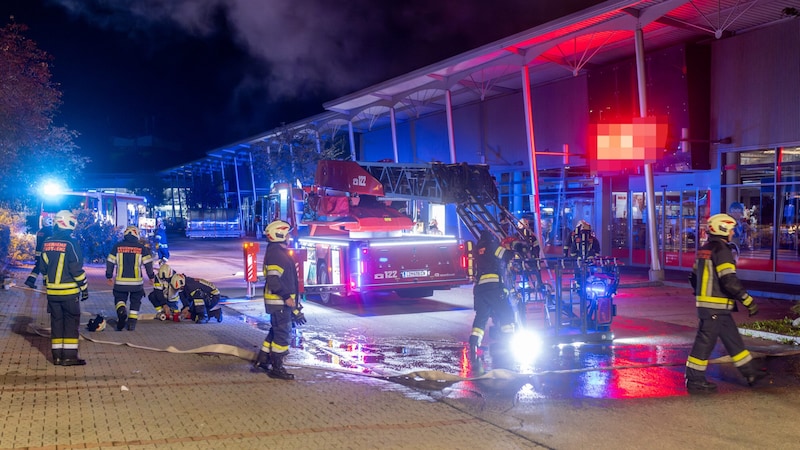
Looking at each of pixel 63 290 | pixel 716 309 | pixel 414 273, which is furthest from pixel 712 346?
pixel 63 290

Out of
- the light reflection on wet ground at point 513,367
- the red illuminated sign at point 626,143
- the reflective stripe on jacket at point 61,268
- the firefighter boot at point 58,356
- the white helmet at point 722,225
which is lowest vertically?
the light reflection on wet ground at point 513,367

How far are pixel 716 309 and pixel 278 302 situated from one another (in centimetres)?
470

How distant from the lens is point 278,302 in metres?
7.81

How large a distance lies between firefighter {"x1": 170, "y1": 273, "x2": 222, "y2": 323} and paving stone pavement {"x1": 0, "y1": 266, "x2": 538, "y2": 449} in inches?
108

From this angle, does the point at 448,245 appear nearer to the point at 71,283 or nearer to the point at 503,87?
the point at 71,283

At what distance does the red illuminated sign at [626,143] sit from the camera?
19406 mm

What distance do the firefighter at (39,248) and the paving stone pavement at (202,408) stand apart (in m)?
1.10

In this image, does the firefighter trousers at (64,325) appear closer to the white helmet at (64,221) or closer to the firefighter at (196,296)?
the white helmet at (64,221)

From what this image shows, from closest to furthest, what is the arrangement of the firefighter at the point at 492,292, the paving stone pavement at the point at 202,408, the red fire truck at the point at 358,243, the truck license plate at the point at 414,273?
the paving stone pavement at the point at 202,408, the firefighter at the point at 492,292, the red fire truck at the point at 358,243, the truck license plate at the point at 414,273

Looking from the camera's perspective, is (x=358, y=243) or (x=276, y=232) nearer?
(x=276, y=232)

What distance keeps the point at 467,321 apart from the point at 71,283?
22.0 feet

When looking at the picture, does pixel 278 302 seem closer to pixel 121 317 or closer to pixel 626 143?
pixel 121 317

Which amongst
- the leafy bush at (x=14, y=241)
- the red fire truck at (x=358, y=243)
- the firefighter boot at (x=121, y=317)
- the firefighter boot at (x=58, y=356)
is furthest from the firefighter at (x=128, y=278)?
the leafy bush at (x=14, y=241)

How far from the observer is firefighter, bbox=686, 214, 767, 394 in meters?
7.12
